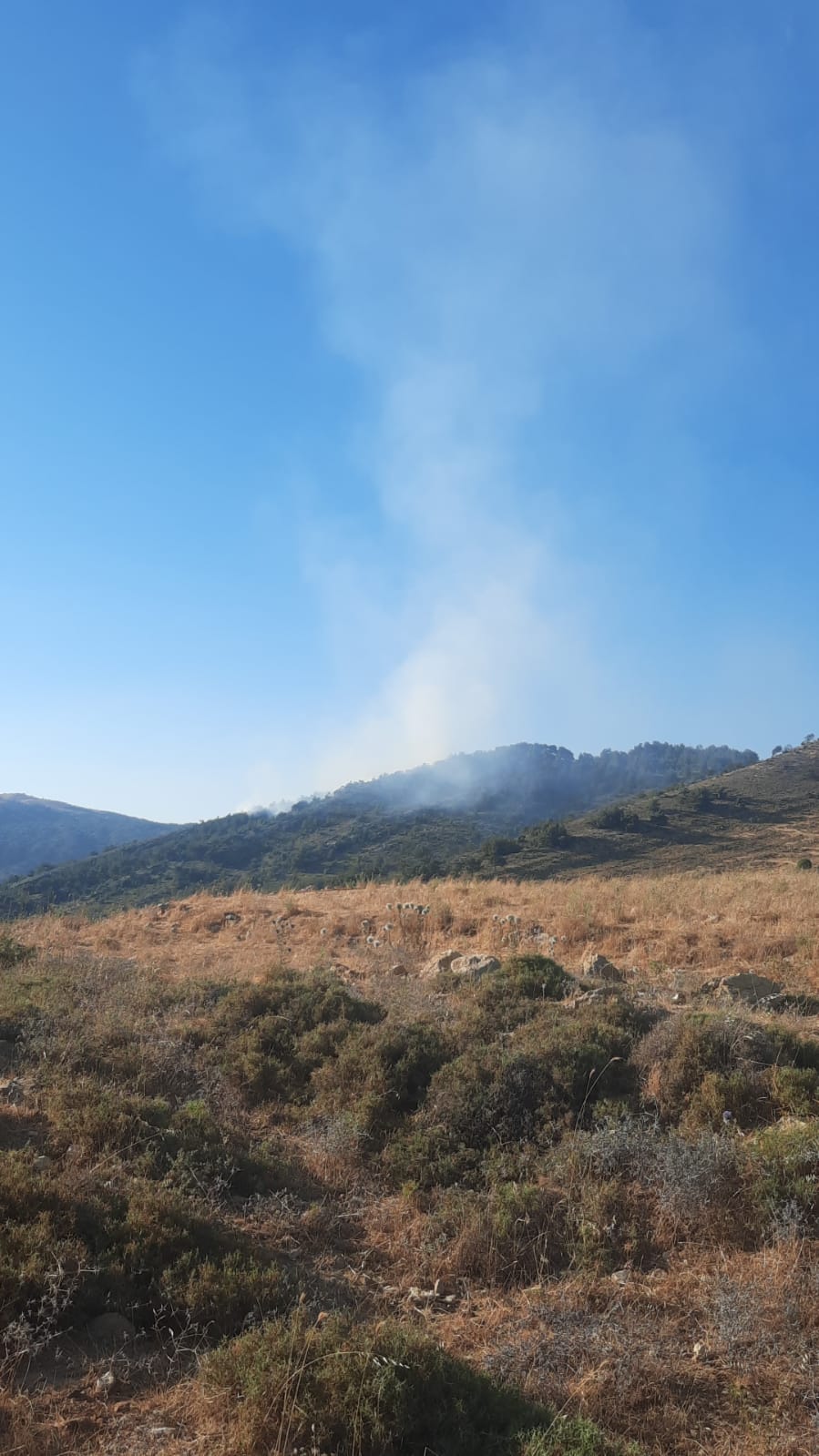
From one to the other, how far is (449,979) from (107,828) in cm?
16173

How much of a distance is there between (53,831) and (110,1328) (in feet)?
518

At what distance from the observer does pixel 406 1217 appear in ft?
17.6

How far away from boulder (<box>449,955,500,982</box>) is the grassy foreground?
14.1 inches

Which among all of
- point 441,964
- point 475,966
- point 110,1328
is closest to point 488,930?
point 441,964

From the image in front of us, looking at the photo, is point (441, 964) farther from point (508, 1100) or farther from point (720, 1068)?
point (720, 1068)

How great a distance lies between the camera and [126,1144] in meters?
5.48

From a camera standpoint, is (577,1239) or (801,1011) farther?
(801,1011)

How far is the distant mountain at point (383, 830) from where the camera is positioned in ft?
185

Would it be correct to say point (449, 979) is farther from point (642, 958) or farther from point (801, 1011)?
point (801, 1011)

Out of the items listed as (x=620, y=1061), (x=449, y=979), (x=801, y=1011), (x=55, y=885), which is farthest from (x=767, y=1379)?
(x=55, y=885)

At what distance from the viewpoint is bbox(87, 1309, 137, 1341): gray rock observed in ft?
12.7

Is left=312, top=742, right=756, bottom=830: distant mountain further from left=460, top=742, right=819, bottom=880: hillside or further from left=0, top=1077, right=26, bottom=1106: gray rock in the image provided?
left=0, top=1077, right=26, bottom=1106: gray rock

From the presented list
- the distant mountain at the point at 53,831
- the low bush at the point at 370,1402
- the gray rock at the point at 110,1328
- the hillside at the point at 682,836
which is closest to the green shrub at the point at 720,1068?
the low bush at the point at 370,1402

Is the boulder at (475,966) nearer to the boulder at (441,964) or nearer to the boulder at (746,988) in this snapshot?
the boulder at (441,964)
